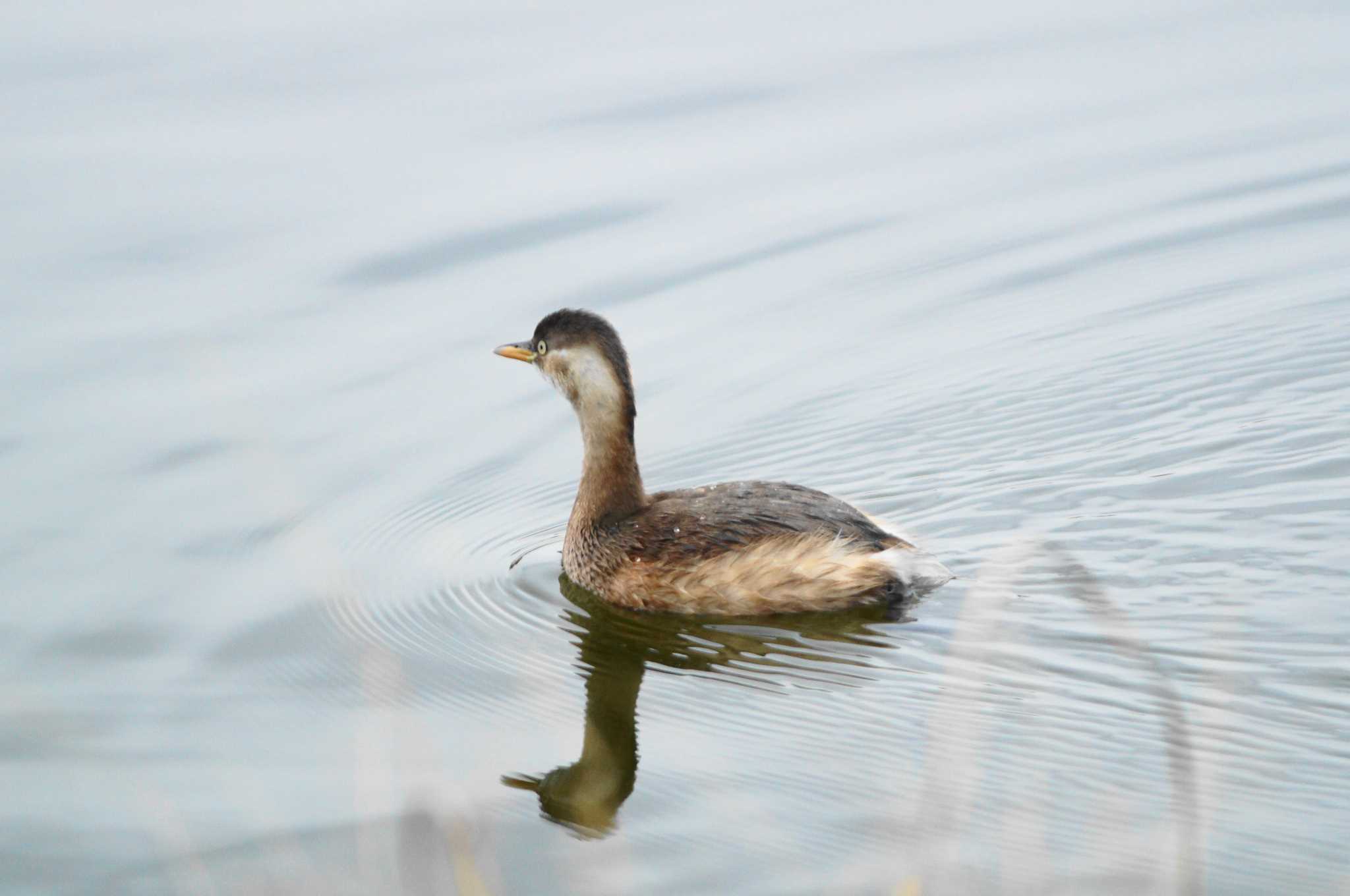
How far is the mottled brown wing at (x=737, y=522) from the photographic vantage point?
7.33 meters

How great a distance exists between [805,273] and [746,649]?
430cm

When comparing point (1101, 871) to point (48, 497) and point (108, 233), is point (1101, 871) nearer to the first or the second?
point (48, 497)

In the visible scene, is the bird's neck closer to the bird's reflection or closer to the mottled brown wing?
the mottled brown wing

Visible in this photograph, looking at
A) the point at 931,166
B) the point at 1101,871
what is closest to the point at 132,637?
the point at 1101,871

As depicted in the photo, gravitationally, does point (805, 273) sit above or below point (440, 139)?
below

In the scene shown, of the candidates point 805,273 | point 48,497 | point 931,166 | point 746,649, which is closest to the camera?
point 746,649

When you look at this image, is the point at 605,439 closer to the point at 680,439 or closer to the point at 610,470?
the point at 610,470

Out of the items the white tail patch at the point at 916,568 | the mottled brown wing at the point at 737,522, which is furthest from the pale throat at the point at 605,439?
the white tail patch at the point at 916,568

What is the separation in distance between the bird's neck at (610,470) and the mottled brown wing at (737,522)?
0.11 meters

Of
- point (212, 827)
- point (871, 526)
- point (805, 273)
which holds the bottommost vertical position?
point (212, 827)

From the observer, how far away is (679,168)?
12.1 meters

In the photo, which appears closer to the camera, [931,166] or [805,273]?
[805,273]

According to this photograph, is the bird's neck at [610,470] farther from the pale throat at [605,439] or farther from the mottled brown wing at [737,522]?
the mottled brown wing at [737,522]

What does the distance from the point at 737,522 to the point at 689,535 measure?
21 centimetres
